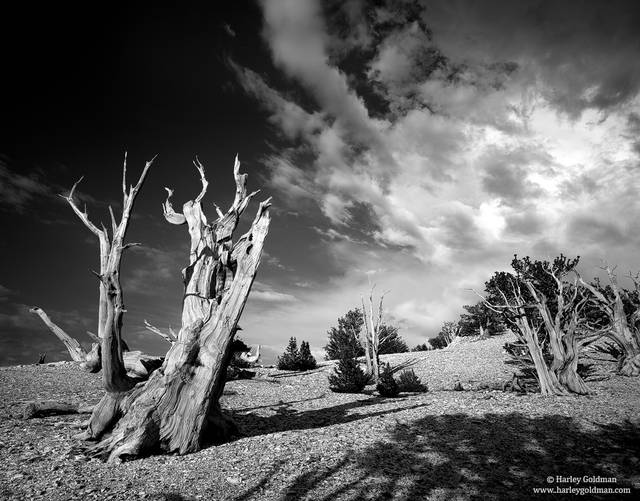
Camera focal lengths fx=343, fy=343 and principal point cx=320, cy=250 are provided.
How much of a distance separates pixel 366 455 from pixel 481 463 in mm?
1960

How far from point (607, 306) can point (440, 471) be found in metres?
17.3

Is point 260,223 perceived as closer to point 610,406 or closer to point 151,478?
point 151,478

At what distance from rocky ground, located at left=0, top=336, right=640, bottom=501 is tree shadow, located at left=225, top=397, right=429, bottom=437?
0.04 meters

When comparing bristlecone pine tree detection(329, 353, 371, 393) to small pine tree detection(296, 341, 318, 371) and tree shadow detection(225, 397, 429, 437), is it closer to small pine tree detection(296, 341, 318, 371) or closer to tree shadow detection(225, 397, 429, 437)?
tree shadow detection(225, 397, 429, 437)

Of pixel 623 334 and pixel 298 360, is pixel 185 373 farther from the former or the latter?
pixel 623 334

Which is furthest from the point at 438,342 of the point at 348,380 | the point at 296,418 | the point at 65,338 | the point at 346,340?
the point at 65,338

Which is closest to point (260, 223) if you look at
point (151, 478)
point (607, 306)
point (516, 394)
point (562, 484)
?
A: point (151, 478)

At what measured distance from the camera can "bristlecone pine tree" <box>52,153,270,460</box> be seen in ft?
19.7

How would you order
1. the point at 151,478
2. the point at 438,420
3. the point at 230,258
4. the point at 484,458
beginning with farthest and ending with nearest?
the point at 438,420 → the point at 230,258 → the point at 484,458 → the point at 151,478

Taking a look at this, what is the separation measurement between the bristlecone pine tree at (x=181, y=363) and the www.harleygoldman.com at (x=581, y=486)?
5497 mm

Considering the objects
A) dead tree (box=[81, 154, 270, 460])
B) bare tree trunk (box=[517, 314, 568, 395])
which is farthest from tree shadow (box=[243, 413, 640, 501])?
bare tree trunk (box=[517, 314, 568, 395])

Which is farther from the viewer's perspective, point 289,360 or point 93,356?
point 289,360

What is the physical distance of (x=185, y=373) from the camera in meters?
6.38

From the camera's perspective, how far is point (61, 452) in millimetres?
5816
